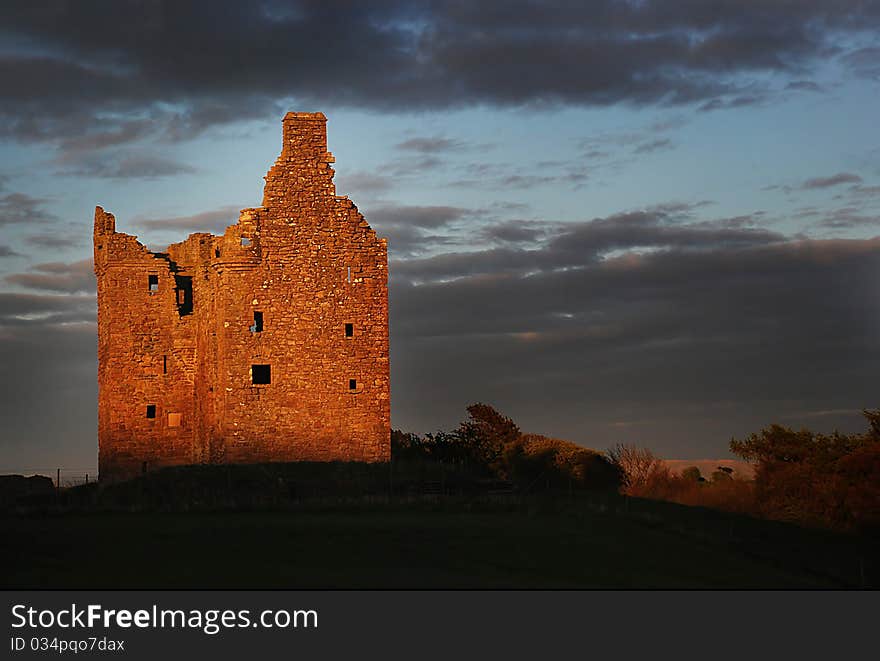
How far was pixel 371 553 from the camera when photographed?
27344mm

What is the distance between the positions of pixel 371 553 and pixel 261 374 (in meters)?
17.5

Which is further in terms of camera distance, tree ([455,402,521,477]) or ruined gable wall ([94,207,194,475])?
tree ([455,402,521,477])

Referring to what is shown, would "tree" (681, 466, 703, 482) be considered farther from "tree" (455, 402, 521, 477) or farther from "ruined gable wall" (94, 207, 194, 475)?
"ruined gable wall" (94, 207, 194, 475)

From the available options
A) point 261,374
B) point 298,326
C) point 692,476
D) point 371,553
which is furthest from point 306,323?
point 692,476

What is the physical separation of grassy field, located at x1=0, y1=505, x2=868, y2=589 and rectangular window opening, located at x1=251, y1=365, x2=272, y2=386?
7665mm

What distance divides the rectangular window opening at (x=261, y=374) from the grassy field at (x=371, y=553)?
7.67 meters

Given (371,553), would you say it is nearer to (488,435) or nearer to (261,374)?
(261,374)

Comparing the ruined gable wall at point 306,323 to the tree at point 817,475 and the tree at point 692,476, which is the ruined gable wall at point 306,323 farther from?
the tree at point 692,476

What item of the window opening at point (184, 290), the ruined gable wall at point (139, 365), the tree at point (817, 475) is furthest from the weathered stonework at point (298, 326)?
the tree at point (817, 475)

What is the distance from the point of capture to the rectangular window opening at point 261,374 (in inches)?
1730

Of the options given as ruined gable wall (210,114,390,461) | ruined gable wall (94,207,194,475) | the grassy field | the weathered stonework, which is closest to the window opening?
ruined gable wall (94,207,194,475)

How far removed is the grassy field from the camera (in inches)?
945

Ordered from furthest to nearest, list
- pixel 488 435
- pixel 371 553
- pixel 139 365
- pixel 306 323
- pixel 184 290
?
pixel 488 435 → pixel 184 290 → pixel 139 365 → pixel 306 323 → pixel 371 553
